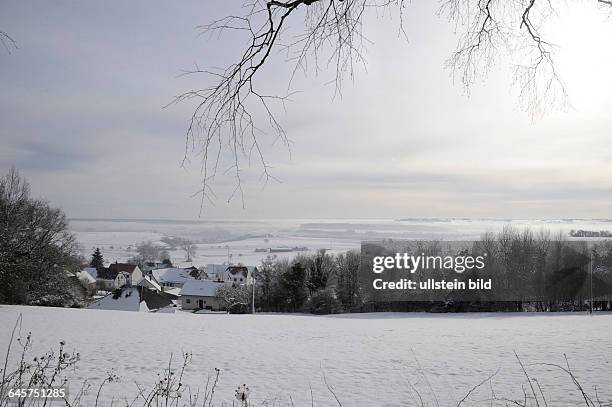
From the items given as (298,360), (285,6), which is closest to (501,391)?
(298,360)

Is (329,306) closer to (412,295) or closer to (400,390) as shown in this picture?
(412,295)

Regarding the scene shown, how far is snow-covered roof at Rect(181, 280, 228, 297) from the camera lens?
145 ft

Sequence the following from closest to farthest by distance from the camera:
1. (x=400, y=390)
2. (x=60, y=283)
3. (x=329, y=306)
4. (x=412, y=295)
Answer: (x=400, y=390) → (x=60, y=283) → (x=412, y=295) → (x=329, y=306)

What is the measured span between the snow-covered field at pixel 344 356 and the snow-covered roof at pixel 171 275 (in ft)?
147

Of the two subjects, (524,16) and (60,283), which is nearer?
(524,16)

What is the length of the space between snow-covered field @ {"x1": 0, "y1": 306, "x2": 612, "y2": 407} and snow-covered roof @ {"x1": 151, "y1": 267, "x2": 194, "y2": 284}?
4483 cm

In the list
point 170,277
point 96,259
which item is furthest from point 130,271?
point 96,259

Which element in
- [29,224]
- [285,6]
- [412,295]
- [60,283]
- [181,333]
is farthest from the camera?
[412,295]

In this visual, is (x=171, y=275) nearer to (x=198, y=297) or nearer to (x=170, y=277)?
(x=170, y=277)

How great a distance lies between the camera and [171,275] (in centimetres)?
6347

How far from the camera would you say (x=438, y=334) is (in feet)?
47.9

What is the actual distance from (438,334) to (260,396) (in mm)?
9232

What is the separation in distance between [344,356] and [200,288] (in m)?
36.4

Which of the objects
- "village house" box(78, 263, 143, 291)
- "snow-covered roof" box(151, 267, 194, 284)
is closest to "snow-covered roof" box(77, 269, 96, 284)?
"village house" box(78, 263, 143, 291)
